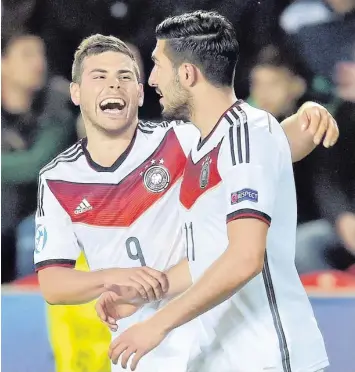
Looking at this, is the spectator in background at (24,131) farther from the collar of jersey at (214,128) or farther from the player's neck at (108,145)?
the collar of jersey at (214,128)

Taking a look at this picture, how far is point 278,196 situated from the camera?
1198 millimetres

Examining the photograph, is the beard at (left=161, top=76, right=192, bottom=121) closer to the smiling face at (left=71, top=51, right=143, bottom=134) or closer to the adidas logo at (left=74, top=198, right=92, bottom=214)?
the smiling face at (left=71, top=51, right=143, bottom=134)

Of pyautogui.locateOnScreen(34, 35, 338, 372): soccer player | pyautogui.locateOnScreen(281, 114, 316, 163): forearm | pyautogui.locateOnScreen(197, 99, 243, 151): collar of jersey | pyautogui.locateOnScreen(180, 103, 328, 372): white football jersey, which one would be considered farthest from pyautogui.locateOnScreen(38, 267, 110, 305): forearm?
pyautogui.locateOnScreen(281, 114, 316, 163): forearm

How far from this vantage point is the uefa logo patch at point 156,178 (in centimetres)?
134

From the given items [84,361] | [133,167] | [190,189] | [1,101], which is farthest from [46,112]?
[84,361]

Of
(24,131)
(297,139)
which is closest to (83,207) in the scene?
(24,131)

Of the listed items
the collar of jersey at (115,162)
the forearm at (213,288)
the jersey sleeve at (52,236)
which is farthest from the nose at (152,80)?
the forearm at (213,288)

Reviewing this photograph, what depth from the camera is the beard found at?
1.25 m

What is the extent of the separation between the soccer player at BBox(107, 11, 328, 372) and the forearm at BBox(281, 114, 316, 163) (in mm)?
46

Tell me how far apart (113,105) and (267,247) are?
463mm

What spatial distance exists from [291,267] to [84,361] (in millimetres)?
490

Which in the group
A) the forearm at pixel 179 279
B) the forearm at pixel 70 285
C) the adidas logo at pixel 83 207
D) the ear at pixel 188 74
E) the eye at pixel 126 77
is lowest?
the forearm at pixel 179 279

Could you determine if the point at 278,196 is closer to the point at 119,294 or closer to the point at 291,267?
the point at 291,267

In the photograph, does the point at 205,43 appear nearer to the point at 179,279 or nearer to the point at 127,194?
the point at 127,194
